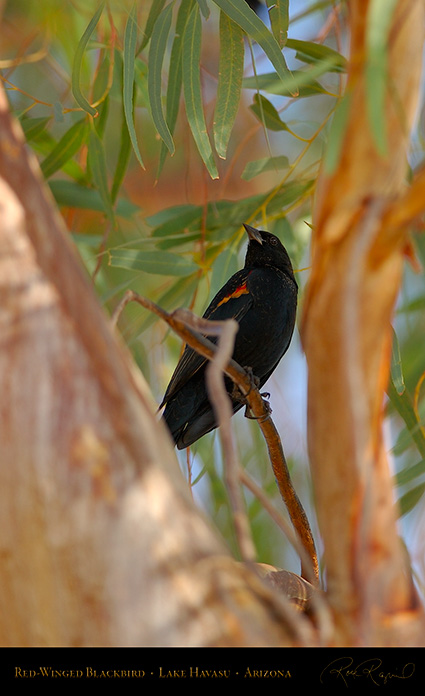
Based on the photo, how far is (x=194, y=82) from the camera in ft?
6.70

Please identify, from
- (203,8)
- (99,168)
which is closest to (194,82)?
(203,8)

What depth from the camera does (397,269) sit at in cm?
97

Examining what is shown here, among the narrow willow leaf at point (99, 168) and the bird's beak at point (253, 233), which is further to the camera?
the bird's beak at point (253, 233)

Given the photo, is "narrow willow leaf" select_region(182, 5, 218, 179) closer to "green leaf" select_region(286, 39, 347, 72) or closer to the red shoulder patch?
"green leaf" select_region(286, 39, 347, 72)

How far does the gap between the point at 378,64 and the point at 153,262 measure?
5.00 ft

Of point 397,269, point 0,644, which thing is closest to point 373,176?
point 397,269

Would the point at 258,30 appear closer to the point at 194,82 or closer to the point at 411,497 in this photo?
the point at 194,82

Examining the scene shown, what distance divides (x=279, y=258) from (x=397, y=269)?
Answer: 1987mm

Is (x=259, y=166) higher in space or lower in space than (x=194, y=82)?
lower

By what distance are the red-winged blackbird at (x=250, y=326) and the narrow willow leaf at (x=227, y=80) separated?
780mm

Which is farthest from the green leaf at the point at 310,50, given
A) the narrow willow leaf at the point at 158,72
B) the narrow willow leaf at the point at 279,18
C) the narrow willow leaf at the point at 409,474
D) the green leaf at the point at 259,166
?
the narrow willow leaf at the point at 409,474

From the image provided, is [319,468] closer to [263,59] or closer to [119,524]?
[119,524]

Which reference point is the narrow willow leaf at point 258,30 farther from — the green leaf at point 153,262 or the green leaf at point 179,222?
the green leaf at point 179,222
